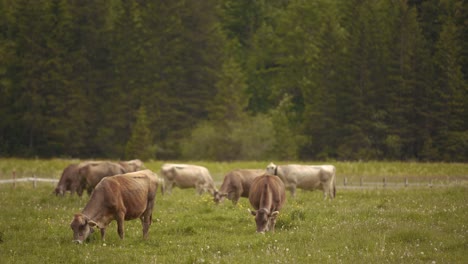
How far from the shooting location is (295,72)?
8250 centimetres

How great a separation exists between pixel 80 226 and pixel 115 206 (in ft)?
3.37

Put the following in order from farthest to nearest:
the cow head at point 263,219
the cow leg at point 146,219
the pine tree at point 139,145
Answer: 1. the pine tree at point 139,145
2. the cow head at point 263,219
3. the cow leg at point 146,219

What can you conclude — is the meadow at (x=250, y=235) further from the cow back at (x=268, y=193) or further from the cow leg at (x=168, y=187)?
the cow leg at (x=168, y=187)

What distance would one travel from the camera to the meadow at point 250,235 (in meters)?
14.9

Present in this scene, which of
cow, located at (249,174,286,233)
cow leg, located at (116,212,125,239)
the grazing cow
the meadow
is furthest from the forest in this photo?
cow leg, located at (116,212,125,239)

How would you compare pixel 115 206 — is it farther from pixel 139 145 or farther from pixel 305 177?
pixel 139 145

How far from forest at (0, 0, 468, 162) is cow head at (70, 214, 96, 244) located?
4462 cm

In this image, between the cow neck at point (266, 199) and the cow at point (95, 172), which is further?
the cow at point (95, 172)

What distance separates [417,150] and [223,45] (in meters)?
27.0

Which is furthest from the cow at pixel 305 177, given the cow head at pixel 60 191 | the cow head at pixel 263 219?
the cow head at pixel 263 219

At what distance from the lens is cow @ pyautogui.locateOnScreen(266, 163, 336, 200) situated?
3128 cm

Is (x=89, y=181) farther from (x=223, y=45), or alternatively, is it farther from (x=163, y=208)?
(x=223, y=45)

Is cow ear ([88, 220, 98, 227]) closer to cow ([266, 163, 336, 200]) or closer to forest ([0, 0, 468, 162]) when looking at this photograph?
cow ([266, 163, 336, 200])

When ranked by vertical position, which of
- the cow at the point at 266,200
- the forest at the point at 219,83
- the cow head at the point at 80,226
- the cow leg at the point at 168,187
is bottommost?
the cow leg at the point at 168,187
